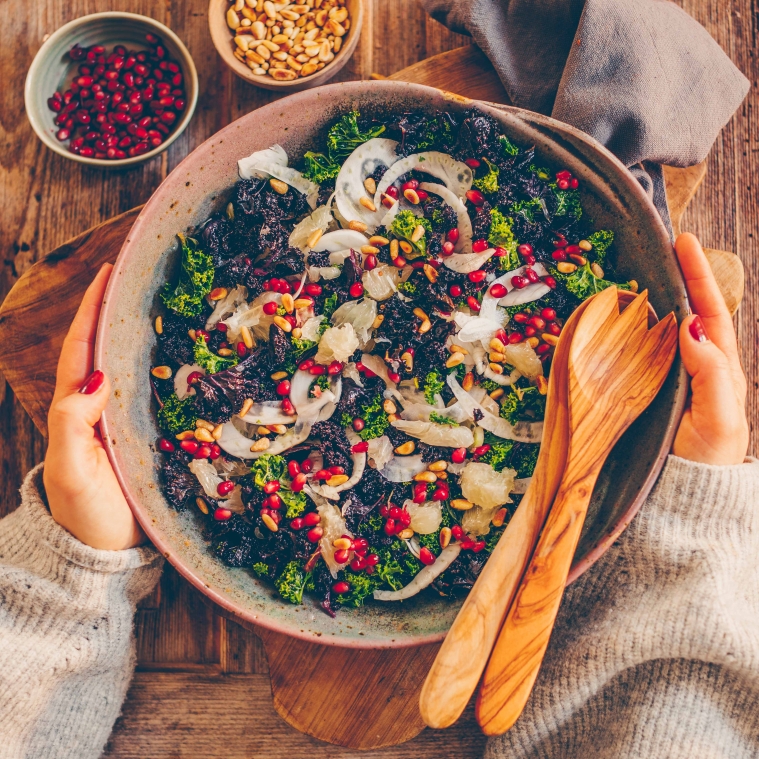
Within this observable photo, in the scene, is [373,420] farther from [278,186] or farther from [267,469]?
[278,186]

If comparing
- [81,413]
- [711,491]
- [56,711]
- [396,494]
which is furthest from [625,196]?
[56,711]

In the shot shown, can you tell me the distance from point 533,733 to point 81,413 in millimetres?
2364

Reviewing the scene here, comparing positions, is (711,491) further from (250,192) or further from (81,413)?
(81,413)

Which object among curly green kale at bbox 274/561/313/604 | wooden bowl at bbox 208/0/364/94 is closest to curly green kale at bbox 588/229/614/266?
wooden bowl at bbox 208/0/364/94

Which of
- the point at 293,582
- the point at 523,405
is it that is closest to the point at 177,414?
the point at 293,582

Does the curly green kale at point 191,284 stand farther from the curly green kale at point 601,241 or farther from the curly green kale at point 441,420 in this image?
the curly green kale at point 601,241

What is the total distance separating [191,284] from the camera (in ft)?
9.57

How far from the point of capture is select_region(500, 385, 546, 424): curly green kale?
2893mm

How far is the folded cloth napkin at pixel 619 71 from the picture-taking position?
2949mm

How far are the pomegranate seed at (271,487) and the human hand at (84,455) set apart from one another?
57cm

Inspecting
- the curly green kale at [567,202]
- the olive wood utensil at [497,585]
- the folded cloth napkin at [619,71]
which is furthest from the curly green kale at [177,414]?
A: the folded cloth napkin at [619,71]

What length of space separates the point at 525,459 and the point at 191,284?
64.1 inches

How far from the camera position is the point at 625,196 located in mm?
2787

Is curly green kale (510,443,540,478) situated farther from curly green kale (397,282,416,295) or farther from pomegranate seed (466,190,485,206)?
pomegranate seed (466,190,485,206)
